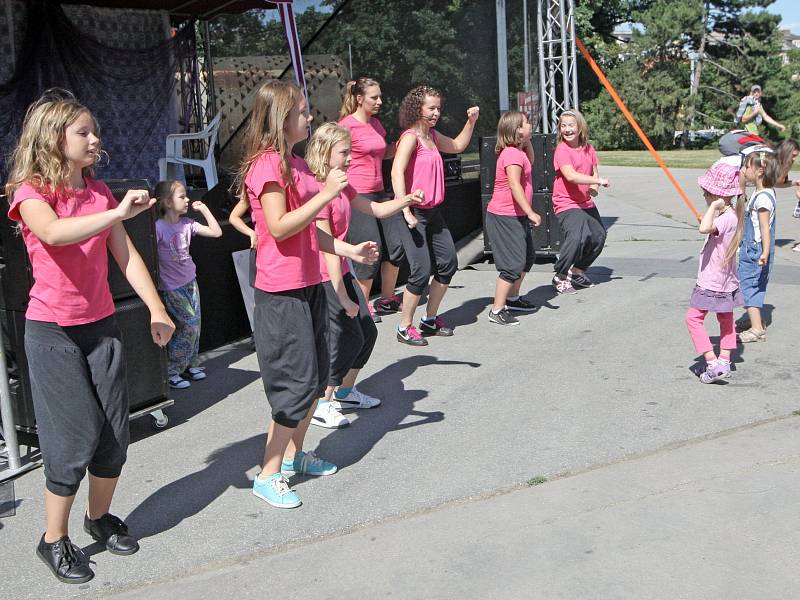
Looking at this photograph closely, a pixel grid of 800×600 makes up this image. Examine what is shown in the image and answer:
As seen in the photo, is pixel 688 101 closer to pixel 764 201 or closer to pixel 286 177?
pixel 764 201

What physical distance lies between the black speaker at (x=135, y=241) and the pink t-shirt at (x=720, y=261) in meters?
3.36

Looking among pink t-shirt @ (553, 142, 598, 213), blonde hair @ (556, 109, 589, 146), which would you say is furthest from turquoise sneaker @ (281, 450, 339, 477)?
blonde hair @ (556, 109, 589, 146)

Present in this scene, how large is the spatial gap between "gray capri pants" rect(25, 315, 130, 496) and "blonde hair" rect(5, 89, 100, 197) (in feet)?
1.77

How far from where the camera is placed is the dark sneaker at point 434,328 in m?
7.73

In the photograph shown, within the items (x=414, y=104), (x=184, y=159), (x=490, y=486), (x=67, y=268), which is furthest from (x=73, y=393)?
(x=184, y=159)

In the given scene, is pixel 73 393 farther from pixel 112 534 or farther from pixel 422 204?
pixel 422 204

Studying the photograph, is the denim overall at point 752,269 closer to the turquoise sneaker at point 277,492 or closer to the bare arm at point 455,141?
the bare arm at point 455,141

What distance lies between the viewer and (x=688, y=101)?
1789 inches

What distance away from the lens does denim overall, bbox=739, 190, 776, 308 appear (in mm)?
6996

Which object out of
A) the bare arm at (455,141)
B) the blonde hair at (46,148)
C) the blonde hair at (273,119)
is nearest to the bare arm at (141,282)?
the blonde hair at (46,148)

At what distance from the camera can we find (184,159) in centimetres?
1126

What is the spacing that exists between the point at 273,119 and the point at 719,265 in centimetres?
318

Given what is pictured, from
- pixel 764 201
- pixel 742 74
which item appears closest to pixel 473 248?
pixel 764 201

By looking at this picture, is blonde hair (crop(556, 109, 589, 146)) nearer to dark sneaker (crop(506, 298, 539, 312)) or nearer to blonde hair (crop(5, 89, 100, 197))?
dark sneaker (crop(506, 298, 539, 312))
